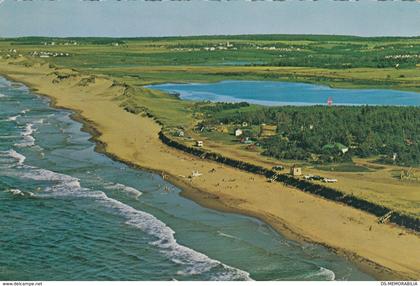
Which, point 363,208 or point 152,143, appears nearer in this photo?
point 363,208

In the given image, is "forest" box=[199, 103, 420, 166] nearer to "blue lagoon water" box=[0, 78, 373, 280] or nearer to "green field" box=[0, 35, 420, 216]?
"green field" box=[0, 35, 420, 216]

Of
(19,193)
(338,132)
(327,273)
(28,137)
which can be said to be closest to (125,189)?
(19,193)


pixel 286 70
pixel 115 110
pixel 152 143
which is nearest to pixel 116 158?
pixel 152 143

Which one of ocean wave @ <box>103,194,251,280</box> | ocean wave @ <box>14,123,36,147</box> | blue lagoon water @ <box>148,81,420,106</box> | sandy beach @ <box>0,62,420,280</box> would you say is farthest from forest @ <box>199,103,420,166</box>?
ocean wave @ <box>14,123,36,147</box>

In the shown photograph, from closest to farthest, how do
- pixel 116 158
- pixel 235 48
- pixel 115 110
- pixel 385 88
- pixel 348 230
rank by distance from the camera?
1. pixel 348 230
2. pixel 116 158
3. pixel 115 110
4. pixel 385 88
5. pixel 235 48

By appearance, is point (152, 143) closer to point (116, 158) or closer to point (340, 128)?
point (116, 158)

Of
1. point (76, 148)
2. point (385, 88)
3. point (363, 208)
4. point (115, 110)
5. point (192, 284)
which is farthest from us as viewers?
point (385, 88)

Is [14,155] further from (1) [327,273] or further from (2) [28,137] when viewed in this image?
(1) [327,273]
